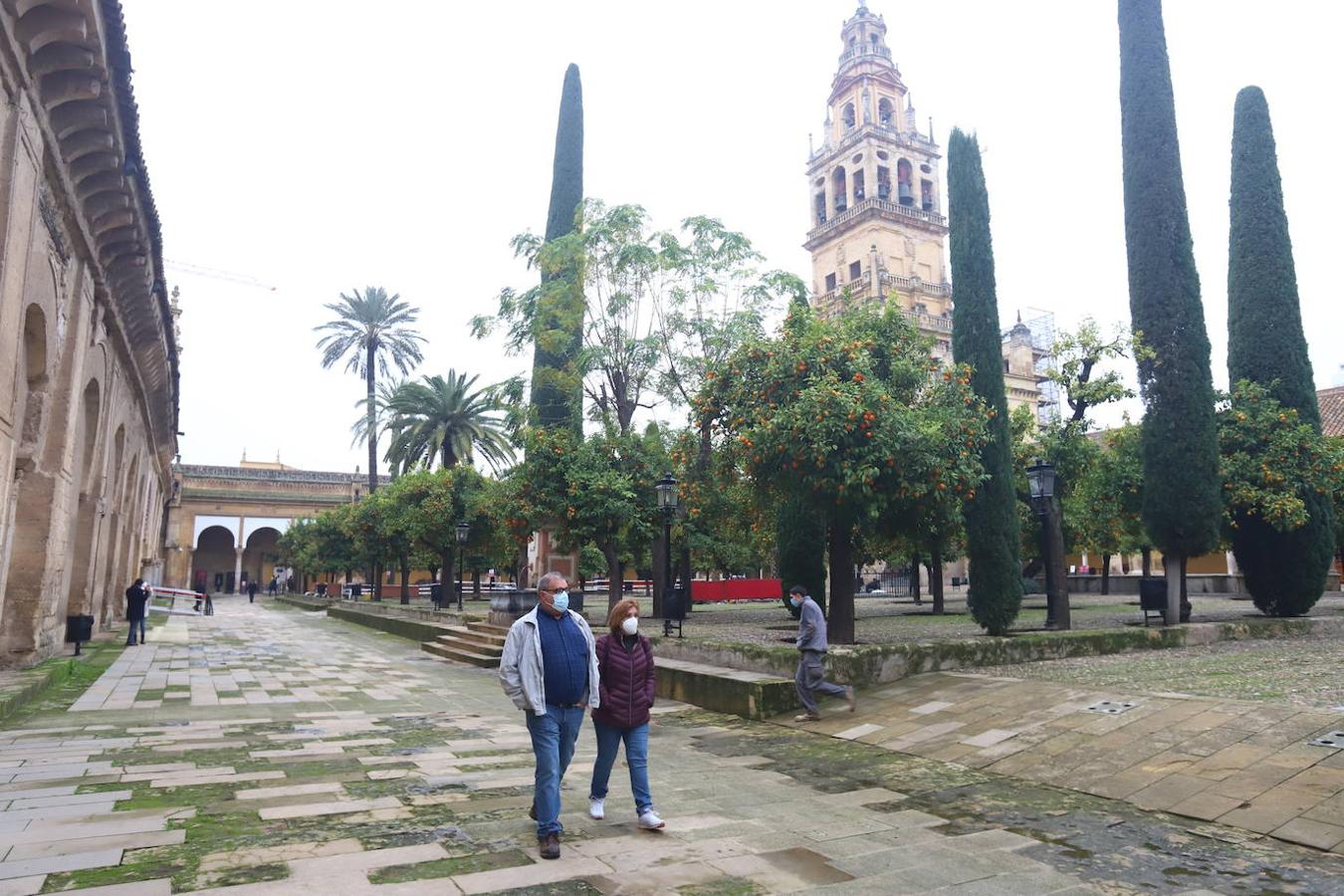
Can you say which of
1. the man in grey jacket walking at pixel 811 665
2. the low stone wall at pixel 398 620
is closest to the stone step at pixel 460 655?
the low stone wall at pixel 398 620

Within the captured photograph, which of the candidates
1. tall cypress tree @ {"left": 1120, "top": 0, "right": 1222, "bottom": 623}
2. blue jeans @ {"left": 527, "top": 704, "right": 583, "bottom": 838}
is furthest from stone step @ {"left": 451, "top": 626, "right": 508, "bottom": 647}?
tall cypress tree @ {"left": 1120, "top": 0, "right": 1222, "bottom": 623}

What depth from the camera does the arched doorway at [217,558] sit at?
64812mm

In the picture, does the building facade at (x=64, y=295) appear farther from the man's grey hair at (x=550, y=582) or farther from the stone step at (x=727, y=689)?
the stone step at (x=727, y=689)

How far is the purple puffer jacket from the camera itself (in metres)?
5.40

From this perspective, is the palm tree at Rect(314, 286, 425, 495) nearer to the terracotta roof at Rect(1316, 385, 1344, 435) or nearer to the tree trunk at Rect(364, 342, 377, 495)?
→ the tree trunk at Rect(364, 342, 377, 495)

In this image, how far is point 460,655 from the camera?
Result: 17.4m

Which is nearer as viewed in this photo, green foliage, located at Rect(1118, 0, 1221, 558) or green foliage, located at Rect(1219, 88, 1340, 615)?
green foliage, located at Rect(1118, 0, 1221, 558)

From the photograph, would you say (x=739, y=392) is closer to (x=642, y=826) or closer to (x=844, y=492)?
(x=844, y=492)

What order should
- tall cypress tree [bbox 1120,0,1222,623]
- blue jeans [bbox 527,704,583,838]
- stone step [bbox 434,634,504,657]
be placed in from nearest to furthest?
1. blue jeans [bbox 527,704,583,838]
2. tall cypress tree [bbox 1120,0,1222,623]
3. stone step [bbox 434,634,504,657]

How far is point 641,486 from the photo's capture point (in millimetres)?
19031

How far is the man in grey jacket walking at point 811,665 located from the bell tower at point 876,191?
41.7 m

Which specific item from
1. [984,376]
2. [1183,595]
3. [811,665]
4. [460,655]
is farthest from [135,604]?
[1183,595]

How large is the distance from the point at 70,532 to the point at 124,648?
13.6 ft

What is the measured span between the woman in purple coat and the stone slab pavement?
11.4 feet
